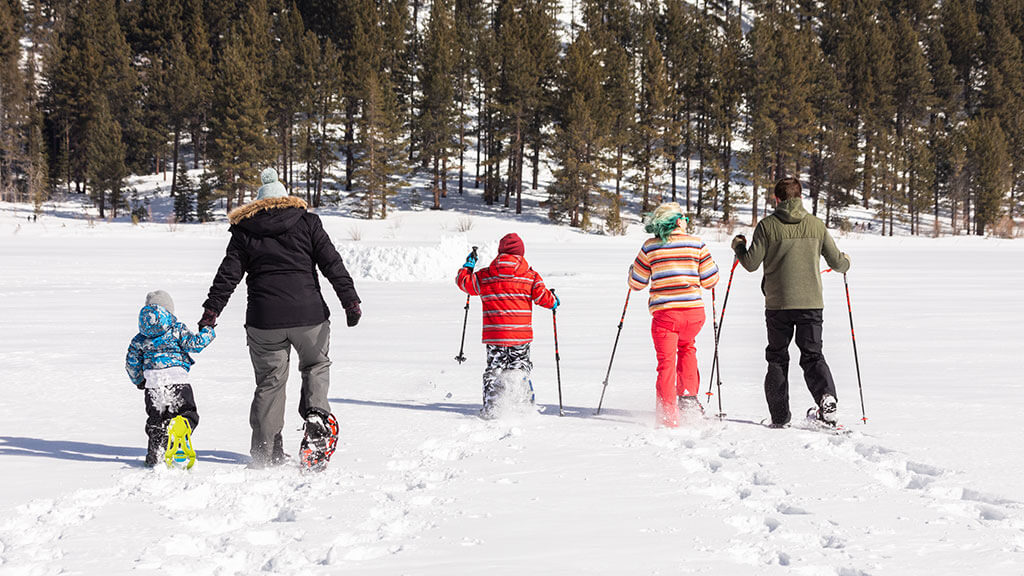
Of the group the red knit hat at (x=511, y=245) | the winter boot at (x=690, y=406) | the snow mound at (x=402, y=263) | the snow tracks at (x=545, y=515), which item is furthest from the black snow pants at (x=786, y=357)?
the snow mound at (x=402, y=263)

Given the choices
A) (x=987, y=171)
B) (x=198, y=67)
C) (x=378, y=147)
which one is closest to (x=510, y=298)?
(x=378, y=147)

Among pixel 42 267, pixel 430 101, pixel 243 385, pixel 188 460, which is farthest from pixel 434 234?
pixel 188 460

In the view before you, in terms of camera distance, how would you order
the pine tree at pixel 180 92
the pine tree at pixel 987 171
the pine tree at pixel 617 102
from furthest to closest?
1. the pine tree at pixel 180 92
2. the pine tree at pixel 987 171
3. the pine tree at pixel 617 102

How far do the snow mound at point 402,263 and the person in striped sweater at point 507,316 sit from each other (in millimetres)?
11911

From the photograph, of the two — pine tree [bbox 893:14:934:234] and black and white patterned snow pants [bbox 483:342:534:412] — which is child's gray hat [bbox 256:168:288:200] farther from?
pine tree [bbox 893:14:934:234]

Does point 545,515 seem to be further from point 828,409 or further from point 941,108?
point 941,108

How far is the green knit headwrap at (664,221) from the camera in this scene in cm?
586

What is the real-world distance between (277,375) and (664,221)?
2978mm

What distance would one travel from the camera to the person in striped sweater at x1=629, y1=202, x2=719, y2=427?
5.86m

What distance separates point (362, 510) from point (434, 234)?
106ft

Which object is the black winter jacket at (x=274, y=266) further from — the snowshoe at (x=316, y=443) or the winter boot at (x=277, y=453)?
the winter boot at (x=277, y=453)

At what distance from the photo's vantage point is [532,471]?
4.77 m

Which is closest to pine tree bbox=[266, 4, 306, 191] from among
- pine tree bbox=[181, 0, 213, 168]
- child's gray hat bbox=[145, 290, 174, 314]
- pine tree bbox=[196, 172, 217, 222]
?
pine tree bbox=[196, 172, 217, 222]

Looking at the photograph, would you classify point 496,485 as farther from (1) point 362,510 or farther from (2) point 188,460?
(2) point 188,460
